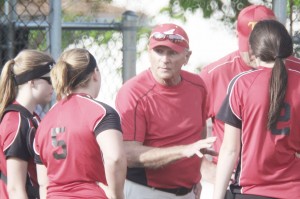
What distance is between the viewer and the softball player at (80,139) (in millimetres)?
4742

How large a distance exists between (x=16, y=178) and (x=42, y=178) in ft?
0.50

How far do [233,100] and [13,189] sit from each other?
1.36m

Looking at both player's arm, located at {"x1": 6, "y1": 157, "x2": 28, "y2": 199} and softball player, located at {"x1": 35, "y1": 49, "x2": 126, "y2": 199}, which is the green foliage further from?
player's arm, located at {"x1": 6, "y1": 157, "x2": 28, "y2": 199}

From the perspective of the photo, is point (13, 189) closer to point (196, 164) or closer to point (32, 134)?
point (32, 134)

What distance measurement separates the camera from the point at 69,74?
16.2 feet

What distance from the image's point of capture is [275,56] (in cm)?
490

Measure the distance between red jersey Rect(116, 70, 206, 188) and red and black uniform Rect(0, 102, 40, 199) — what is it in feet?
1.90

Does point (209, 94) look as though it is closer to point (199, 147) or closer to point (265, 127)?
point (199, 147)

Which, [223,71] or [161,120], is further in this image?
[223,71]

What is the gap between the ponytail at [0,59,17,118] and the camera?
5363mm

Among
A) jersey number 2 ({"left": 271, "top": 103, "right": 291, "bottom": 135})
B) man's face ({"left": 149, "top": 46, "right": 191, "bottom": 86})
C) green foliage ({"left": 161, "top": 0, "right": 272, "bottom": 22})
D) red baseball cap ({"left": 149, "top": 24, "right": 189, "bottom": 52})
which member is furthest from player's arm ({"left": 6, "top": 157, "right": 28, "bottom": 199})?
green foliage ({"left": 161, "top": 0, "right": 272, "bottom": 22})

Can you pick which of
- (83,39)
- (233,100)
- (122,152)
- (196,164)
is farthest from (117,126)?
(83,39)

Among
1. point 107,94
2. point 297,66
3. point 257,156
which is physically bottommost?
point 107,94

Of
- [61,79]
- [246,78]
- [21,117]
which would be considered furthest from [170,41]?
[21,117]
